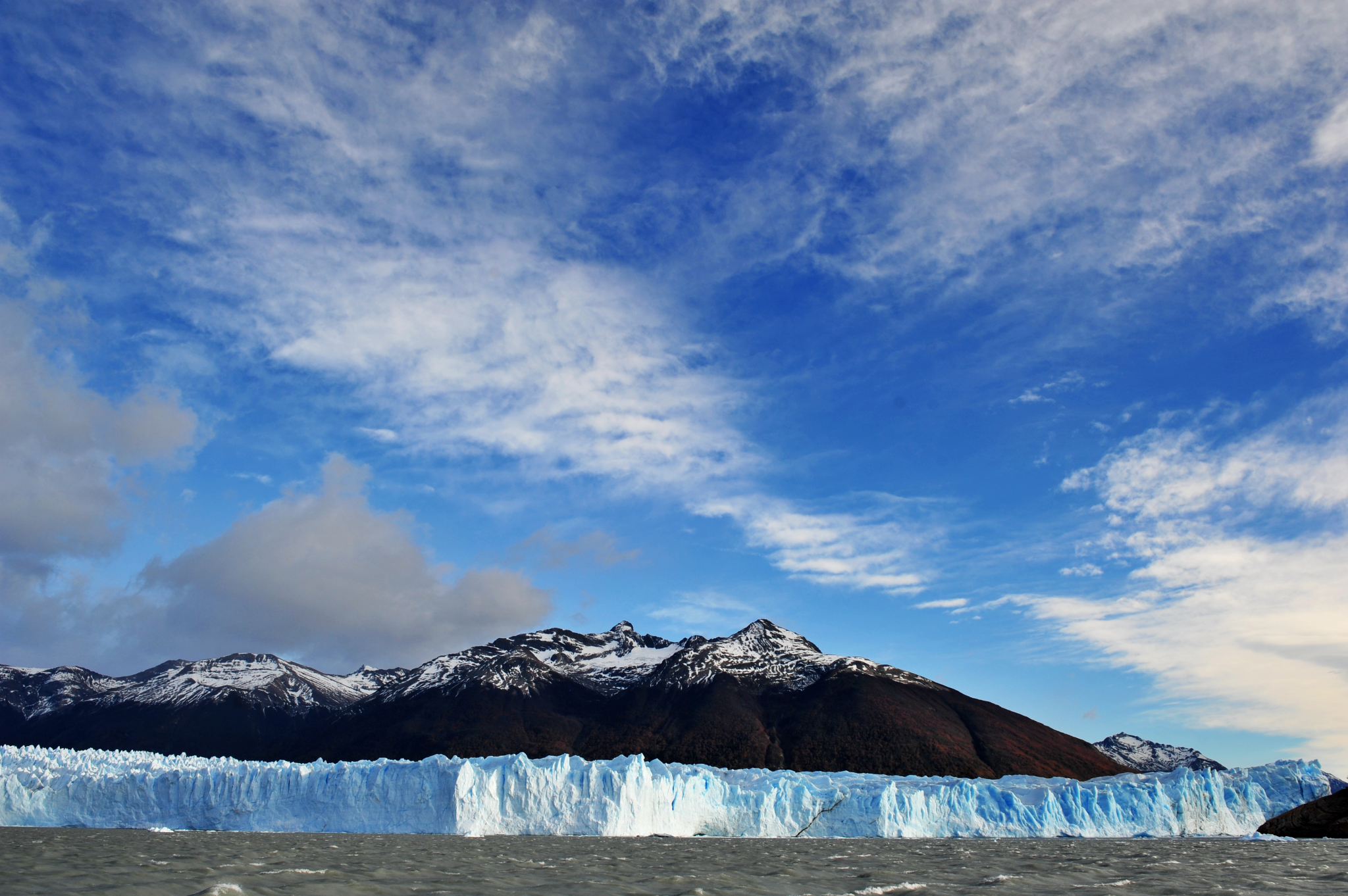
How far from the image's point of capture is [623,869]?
21969 mm

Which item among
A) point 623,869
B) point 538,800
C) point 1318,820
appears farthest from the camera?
point 1318,820

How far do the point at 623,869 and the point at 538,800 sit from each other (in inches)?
1335

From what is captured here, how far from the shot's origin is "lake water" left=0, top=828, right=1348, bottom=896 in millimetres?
14477

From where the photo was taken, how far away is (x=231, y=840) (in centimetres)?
3603

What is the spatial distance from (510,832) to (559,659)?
13076cm

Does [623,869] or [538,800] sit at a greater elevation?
[538,800]

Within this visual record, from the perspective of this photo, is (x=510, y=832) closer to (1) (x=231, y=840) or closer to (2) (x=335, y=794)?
(2) (x=335, y=794)

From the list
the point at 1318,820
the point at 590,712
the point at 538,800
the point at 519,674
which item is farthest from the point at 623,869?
the point at 519,674

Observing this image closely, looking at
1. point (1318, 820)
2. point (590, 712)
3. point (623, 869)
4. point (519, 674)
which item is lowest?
point (623, 869)

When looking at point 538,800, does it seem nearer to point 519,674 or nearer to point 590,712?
point 590,712

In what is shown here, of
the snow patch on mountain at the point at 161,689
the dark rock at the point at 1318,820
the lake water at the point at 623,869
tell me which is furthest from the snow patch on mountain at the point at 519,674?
the lake water at the point at 623,869

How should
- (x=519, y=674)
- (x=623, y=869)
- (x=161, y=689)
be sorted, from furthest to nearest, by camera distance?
(x=161, y=689) < (x=519, y=674) < (x=623, y=869)

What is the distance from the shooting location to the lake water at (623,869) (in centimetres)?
1448

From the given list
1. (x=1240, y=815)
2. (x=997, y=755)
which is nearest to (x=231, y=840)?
(x=1240, y=815)
